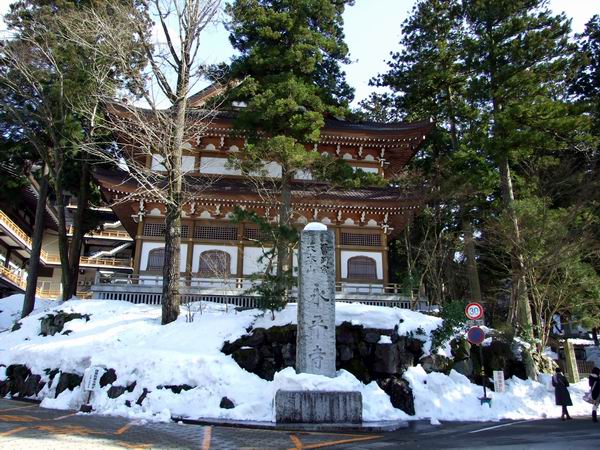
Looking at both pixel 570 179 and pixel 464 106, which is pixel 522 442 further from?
pixel 464 106

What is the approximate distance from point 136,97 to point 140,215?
5.83m

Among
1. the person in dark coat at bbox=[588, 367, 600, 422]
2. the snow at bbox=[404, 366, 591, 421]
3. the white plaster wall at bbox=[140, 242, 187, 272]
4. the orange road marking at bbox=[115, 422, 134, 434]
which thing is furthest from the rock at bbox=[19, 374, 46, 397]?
the person in dark coat at bbox=[588, 367, 600, 422]

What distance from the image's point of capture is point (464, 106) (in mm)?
20969

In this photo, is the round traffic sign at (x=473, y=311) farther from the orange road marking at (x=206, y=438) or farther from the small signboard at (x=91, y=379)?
the small signboard at (x=91, y=379)

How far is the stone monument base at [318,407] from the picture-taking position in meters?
8.70

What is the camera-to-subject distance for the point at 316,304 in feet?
32.8

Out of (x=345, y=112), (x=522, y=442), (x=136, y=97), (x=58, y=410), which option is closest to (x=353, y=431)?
(x=522, y=442)

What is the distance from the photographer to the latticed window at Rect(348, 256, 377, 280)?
1886 centimetres

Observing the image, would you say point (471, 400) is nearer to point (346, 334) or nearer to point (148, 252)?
point (346, 334)

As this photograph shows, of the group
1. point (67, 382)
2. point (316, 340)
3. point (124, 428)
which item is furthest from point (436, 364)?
point (67, 382)

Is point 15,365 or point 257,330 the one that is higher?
point 257,330

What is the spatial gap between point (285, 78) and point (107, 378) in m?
11.9

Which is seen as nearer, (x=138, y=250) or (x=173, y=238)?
(x=173, y=238)

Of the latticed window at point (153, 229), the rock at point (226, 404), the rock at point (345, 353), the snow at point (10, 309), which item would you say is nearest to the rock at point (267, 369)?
the rock at point (226, 404)
